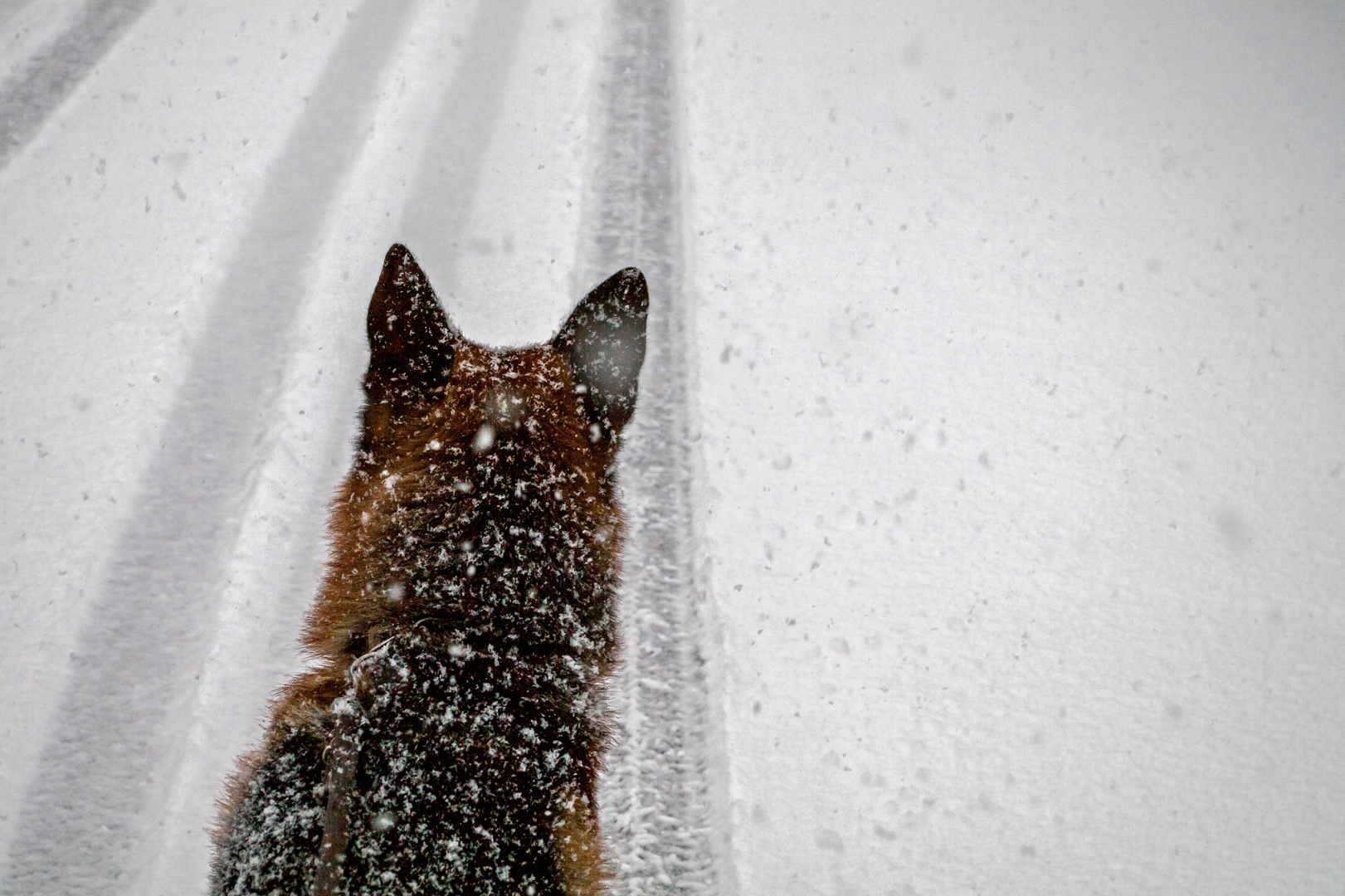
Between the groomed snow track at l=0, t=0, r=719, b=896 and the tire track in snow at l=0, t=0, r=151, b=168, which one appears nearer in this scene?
A: the groomed snow track at l=0, t=0, r=719, b=896

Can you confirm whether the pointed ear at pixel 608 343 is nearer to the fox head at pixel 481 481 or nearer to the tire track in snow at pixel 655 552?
the fox head at pixel 481 481

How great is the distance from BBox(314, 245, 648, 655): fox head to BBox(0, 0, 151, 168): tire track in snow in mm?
3691

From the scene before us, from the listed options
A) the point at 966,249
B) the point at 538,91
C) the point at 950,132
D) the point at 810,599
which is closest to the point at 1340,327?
the point at 966,249

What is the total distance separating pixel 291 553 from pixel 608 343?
1807 mm

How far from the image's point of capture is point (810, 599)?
2.92 meters

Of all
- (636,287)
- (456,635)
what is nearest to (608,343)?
(636,287)

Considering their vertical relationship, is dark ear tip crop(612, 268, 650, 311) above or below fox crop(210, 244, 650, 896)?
above

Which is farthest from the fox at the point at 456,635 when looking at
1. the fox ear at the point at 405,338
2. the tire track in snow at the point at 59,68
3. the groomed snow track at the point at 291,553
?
the tire track in snow at the point at 59,68

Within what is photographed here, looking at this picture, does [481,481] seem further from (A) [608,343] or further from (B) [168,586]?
(B) [168,586]

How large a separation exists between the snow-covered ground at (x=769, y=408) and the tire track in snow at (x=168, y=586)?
0.01 meters

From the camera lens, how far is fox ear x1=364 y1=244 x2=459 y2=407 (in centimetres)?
170

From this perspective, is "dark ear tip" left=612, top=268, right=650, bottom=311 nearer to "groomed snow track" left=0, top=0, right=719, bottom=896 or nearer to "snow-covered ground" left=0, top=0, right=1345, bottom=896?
"groomed snow track" left=0, top=0, right=719, bottom=896

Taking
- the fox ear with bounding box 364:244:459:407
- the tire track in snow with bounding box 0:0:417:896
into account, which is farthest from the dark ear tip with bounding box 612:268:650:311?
the tire track in snow with bounding box 0:0:417:896

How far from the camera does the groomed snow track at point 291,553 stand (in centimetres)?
228
